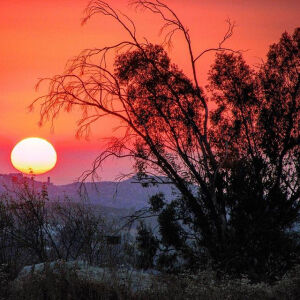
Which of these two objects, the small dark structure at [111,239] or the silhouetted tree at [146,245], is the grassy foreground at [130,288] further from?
the silhouetted tree at [146,245]

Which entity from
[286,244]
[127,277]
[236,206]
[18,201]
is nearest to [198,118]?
[236,206]

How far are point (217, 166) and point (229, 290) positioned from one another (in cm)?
1210

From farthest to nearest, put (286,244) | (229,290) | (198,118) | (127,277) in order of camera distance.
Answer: (198,118) < (286,244) < (127,277) < (229,290)

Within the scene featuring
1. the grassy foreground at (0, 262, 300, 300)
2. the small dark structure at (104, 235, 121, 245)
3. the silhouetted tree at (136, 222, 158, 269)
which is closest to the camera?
the grassy foreground at (0, 262, 300, 300)

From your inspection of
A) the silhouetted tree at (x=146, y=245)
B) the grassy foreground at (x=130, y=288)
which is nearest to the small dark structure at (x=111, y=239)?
the silhouetted tree at (x=146, y=245)

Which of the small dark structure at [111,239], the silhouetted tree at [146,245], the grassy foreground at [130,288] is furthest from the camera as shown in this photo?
the silhouetted tree at [146,245]

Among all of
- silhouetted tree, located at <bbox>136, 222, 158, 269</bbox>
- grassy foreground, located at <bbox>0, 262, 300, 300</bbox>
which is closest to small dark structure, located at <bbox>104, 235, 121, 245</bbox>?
silhouetted tree, located at <bbox>136, 222, 158, 269</bbox>

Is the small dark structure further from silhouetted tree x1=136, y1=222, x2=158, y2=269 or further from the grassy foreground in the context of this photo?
the grassy foreground

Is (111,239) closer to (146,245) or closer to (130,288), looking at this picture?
(146,245)

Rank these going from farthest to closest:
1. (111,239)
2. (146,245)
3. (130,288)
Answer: (146,245) → (111,239) → (130,288)

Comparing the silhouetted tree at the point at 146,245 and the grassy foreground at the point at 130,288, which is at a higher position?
the silhouetted tree at the point at 146,245

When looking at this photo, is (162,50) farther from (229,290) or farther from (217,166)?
(229,290)

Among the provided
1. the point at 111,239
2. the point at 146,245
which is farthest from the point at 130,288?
the point at 146,245

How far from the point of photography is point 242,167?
23.0m
